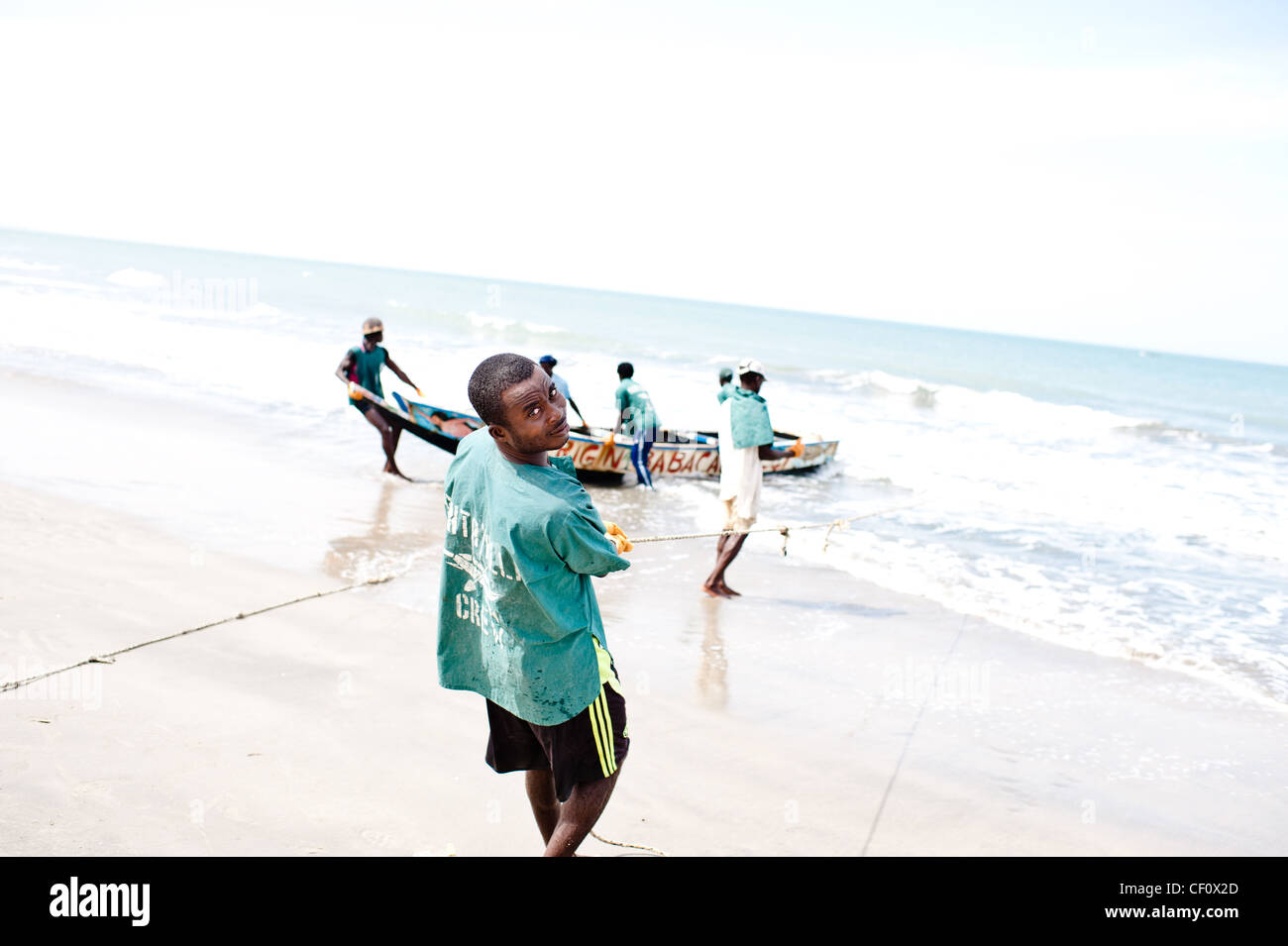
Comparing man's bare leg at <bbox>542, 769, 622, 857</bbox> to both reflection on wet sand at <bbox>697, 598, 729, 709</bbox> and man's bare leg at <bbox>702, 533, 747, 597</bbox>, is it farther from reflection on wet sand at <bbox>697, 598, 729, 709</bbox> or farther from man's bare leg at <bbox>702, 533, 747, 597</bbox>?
man's bare leg at <bbox>702, 533, 747, 597</bbox>

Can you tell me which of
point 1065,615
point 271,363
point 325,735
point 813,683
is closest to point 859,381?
point 271,363

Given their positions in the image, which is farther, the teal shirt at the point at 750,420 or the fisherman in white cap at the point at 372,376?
the fisherman in white cap at the point at 372,376

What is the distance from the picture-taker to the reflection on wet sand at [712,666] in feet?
17.4

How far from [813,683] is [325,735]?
9.59 feet

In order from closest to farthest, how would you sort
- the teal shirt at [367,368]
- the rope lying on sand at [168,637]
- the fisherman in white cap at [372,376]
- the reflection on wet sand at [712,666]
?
the rope lying on sand at [168,637] → the reflection on wet sand at [712,666] → the fisherman in white cap at [372,376] → the teal shirt at [367,368]

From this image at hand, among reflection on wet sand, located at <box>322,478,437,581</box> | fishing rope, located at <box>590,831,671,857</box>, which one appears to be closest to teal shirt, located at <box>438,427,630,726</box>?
fishing rope, located at <box>590,831,671,857</box>

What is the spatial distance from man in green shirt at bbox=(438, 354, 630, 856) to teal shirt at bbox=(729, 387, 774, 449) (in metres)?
4.51

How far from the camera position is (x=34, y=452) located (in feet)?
29.9

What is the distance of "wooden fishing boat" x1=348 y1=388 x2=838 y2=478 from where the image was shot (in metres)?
10.4

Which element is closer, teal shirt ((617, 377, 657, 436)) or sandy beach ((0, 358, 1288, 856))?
sandy beach ((0, 358, 1288, 856))

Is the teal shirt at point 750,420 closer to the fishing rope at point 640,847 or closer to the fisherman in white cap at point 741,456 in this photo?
the fisherman in white cap at point 741,456

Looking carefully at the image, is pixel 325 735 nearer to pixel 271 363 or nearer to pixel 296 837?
pixel 296 837

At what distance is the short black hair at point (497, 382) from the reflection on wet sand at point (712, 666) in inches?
125

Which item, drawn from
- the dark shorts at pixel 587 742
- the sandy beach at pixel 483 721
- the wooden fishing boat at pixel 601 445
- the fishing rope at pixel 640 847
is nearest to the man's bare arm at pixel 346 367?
the wooden fishing boat at pixel 601 445
